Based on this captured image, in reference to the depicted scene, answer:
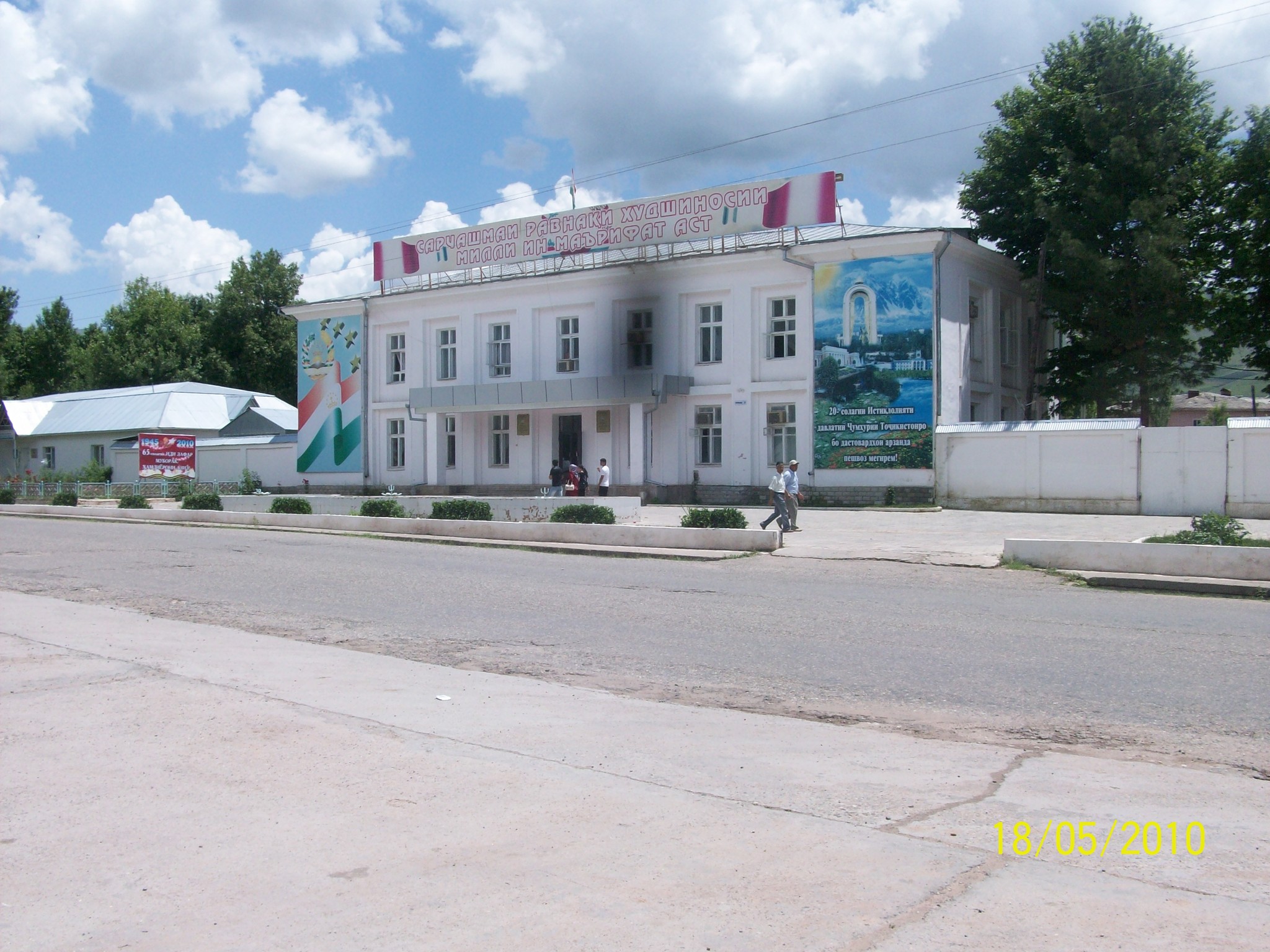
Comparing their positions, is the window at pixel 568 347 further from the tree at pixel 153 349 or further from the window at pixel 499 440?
the tree at pixel 153 349

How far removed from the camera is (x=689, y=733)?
657cm

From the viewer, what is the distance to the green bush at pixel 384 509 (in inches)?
1038

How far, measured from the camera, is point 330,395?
44.2m

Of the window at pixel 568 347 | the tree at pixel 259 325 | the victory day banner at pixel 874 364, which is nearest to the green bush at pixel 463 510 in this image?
the victory day banner at pixel 874 364

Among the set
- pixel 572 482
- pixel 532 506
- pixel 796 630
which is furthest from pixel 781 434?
pixel 796 630

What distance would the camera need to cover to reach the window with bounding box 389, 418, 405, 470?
139 ft

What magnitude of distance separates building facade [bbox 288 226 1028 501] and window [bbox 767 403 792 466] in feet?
0.20

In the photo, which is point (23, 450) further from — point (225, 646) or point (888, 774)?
point (888, 774)

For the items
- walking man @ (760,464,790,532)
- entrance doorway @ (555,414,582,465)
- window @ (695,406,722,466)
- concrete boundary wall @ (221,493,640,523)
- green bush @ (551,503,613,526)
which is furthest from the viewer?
entrance doorway @ (555,414,582,465)

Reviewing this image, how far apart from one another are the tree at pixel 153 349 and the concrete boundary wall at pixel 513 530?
45284 millimetres

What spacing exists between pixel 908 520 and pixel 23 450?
5589 cm

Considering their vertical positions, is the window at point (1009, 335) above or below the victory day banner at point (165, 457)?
above

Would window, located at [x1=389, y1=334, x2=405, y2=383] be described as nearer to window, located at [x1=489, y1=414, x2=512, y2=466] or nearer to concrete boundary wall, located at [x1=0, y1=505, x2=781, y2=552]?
window, located at [x1=489, y1=414, x2=512, y2=466]
